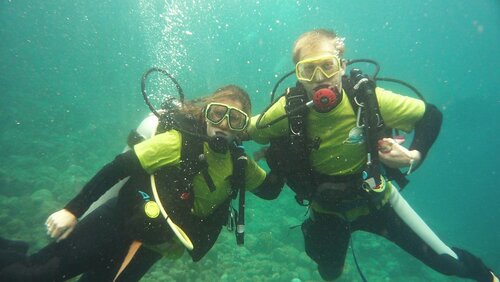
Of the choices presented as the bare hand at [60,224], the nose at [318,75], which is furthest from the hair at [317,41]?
the bare hand at [60,224]

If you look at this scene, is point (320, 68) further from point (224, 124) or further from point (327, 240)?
point (327, 240)

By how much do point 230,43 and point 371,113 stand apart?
127m

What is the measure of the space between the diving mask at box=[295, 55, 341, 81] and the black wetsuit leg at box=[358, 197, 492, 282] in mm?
2123

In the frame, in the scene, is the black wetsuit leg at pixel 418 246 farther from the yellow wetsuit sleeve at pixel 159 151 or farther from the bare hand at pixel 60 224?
the bare hand at pixel 60 224

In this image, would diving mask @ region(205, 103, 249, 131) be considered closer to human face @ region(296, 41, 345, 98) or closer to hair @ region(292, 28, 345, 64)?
human face @ region(296, 41, 345, 98)

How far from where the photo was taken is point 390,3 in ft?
282

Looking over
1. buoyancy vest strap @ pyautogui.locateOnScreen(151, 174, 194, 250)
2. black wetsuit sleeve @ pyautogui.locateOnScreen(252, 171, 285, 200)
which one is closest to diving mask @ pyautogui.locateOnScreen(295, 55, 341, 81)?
black wetsuit sleeve @ pyautogui.locateOnScreen(252, 171, 285, 200)

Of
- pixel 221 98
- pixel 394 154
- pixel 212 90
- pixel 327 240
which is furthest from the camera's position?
pixel 212 90

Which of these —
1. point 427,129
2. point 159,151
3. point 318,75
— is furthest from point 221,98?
point 427,129

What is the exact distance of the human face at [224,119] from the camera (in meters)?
3.69

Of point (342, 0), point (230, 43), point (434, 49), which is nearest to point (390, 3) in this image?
point (342, 0)

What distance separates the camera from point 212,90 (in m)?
47.2

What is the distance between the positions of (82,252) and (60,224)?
0.40 meters

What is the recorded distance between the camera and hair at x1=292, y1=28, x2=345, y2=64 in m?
4.00
